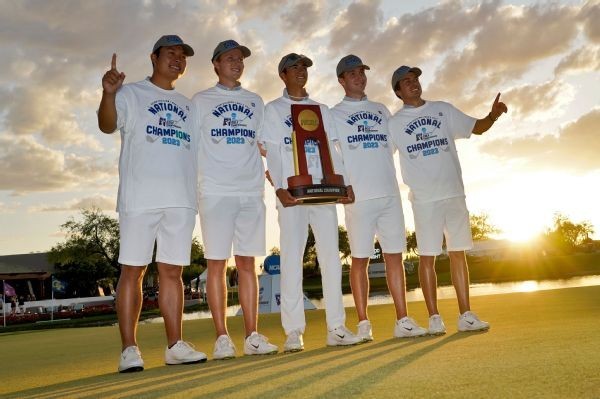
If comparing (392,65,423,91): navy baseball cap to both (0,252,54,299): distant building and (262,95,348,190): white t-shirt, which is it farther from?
(0,252,54,299): distant building

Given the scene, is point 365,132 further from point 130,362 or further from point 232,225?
point 130,362

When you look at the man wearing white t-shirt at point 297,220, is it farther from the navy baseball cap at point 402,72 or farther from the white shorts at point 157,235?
the navy baseball cap at point 402,72

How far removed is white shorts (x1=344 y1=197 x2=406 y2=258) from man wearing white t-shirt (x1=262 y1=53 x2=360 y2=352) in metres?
0.39

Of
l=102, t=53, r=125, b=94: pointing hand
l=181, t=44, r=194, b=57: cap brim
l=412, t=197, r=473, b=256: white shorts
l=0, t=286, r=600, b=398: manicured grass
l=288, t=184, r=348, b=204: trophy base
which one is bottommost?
l=0, t=286, r=600, b=398: manicured grass

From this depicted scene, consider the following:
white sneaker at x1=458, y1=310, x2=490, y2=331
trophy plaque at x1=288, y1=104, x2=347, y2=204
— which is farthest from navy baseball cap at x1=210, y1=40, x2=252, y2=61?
white sneaker at x1=458, y1=310, x2=490, y2=331

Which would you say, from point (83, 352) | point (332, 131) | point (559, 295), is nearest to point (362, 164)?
point (332, 131)

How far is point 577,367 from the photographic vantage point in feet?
9.22

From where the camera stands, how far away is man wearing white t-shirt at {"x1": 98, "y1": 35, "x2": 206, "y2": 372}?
438cm

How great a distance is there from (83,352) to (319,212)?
10.4ft

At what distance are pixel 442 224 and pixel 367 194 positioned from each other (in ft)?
2.89

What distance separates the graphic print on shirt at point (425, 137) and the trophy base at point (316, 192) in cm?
130

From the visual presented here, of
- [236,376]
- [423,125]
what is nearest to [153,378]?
[236,376]

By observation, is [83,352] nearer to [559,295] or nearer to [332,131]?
[332,131]

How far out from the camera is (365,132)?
5590mm
